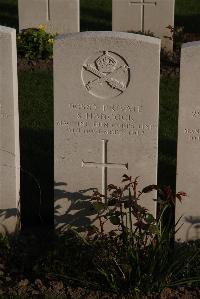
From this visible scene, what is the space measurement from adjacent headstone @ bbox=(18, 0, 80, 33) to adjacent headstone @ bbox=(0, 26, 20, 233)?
612 centimetres

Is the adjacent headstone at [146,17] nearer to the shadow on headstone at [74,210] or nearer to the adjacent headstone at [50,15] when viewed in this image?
the adjacent headstone at [50,15]

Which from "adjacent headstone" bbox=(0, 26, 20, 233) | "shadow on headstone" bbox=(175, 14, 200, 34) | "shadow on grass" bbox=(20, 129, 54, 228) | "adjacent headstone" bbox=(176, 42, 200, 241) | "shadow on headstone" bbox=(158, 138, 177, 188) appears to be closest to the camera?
"adjacent headstone" bbox=(176, 42, 200, 241)

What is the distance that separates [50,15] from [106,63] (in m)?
6.54

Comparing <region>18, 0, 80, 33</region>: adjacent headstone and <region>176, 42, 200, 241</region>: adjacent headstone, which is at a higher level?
<region>18, 0, 80, 33</region>: adjacent headstone

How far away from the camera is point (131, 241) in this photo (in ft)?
17.0

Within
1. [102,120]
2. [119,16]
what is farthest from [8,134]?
[119,16]

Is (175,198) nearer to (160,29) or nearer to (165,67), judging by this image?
(165,67)

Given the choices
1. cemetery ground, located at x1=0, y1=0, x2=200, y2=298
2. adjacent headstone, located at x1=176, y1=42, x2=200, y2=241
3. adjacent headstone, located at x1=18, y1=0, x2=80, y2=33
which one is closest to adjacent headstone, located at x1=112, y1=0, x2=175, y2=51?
adjacent headstone, located at x1=18, y1=0, x2=80, y2=33

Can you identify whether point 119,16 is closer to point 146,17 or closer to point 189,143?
point 146,17

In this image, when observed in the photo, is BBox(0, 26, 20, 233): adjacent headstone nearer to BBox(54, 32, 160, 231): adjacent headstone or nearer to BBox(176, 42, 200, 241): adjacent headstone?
BBox(54, 32, 160, 231): adjacent headstone

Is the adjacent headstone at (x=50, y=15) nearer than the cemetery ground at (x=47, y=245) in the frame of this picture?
No

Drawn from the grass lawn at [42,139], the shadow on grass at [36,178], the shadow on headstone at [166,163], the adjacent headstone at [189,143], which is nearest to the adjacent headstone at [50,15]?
the grass lawn at [42,139]

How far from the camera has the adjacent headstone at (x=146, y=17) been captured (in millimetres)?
11359

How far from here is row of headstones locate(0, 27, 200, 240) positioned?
5246mm
